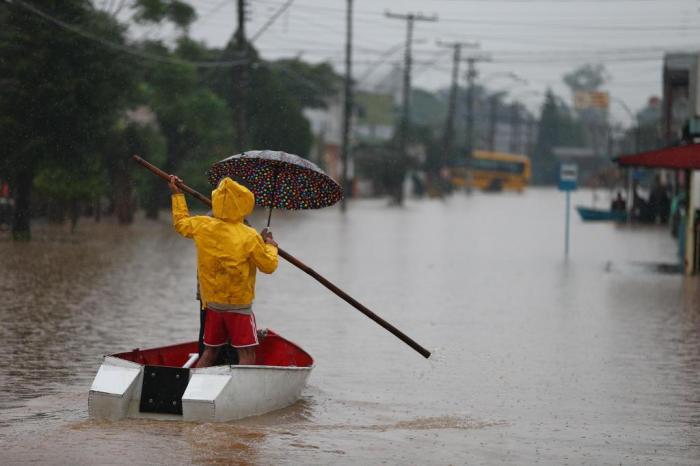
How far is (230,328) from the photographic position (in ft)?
34.1

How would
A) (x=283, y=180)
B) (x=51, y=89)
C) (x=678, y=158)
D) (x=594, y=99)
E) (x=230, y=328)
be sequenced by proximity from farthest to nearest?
(x=594, y=99) → (x=51, y=89) → (x=678, y=158) → (x=283, y=180) → (x=230, y=328)

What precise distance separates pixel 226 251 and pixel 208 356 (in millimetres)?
806

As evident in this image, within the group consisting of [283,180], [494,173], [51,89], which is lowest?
[494,173]

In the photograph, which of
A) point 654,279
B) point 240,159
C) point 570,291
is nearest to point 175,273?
point 570,291

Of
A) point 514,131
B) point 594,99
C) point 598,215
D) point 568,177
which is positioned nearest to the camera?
point 568,177

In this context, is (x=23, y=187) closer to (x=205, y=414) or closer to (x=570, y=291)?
(x=570, y=291)

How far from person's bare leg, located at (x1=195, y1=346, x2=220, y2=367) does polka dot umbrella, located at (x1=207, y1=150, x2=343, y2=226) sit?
1.27 metres

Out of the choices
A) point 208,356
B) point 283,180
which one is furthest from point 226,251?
point 283,180

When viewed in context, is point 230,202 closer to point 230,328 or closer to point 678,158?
point 230,328

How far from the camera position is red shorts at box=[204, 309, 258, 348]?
34.0ft

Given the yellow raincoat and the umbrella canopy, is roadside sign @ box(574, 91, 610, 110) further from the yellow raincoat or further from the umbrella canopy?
the yellow raincoat

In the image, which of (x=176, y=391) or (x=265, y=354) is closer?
(x=176, y=391)

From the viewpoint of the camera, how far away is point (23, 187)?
105 ft

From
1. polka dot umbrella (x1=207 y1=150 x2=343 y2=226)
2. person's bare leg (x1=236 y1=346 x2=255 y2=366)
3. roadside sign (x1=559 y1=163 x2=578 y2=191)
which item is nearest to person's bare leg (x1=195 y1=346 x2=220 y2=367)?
person's bare leg (x1=236 y1=346 x2=255 y2=366)
